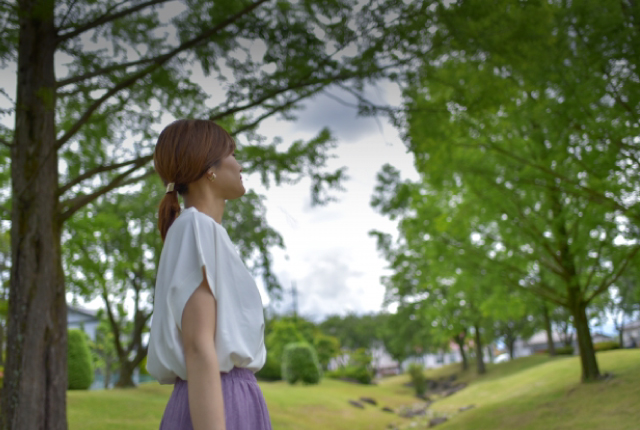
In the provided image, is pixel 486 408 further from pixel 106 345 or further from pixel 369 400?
pixel 106 345

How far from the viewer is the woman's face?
169cm

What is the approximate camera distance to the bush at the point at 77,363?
668 inches

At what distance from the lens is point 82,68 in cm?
624

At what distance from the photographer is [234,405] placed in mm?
1474

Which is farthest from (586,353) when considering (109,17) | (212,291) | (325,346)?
(325,346)

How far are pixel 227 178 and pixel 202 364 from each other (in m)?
0.63

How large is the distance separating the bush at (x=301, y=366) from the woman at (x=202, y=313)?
2400 centimetres

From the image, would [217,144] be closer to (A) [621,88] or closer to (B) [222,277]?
(B) [222,277]

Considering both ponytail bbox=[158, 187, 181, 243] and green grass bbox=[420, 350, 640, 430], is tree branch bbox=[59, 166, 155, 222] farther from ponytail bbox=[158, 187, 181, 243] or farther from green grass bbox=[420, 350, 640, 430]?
green grass bbox=[420, 350, 640, 430]

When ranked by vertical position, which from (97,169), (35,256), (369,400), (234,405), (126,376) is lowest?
(369,400)

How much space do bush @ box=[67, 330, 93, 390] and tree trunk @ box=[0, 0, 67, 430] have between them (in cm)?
1313

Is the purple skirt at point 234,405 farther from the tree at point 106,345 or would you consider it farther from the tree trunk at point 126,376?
the tree at point 106,345

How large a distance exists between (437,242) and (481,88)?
5686mm

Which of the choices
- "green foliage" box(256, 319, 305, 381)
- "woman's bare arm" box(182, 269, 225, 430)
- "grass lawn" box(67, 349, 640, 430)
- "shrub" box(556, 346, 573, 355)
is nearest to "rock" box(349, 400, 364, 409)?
"grass lawn" box(67, 349, 640, 430)
